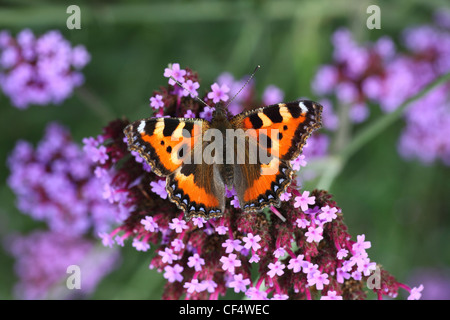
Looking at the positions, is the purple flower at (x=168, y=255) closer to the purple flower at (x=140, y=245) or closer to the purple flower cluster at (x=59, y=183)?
the purple flower at (x=140, y=245)

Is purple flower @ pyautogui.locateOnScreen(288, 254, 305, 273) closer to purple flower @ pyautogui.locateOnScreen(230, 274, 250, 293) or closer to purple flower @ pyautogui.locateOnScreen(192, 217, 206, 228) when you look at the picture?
purple flower @ pyautogui.locateOnScreen(230, 274, 250, 293)

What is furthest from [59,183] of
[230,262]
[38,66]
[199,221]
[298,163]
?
[298,163]

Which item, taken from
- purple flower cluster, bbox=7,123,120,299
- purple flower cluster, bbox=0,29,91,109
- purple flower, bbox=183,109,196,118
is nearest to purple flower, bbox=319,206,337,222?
purple flower, bbox=183,109,196,118

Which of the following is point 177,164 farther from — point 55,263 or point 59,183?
point 55,263

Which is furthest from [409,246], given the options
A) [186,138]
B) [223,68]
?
[186,138]
